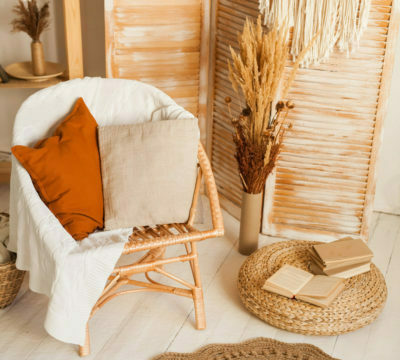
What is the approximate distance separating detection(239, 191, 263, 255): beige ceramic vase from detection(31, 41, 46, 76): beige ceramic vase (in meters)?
1.12

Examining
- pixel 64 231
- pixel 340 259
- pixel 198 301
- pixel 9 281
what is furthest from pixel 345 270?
pixel 9 281

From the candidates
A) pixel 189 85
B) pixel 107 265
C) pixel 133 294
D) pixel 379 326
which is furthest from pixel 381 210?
pixel 107 265

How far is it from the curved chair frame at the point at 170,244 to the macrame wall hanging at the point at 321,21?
674 mm

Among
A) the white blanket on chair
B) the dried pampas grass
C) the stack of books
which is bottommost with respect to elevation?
the stack of books

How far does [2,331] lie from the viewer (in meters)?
2.12

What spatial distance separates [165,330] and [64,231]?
1.96 ft

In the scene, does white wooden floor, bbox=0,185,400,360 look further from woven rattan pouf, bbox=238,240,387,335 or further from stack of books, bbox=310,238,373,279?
stack of books, bbox=310,238,373,279

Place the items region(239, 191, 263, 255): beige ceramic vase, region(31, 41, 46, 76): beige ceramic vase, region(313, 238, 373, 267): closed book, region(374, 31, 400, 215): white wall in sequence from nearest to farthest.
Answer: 1. region(313, 238, 373, 267): closed book
2. region(239, 191, 263, 255): beige ceramic vase
3. region(31, 41, 46, 76): beige ceramic vase
4. region(374, 31, 400, 215): white wall

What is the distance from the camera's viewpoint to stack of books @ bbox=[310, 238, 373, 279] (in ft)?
7.27

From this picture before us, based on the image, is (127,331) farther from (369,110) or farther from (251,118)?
(369,110)

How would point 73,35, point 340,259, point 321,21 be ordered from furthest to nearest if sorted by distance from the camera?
point 73,35 → point 321,21 → point 340,259

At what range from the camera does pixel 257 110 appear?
2.40 metres

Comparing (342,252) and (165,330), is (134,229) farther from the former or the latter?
(342,252)

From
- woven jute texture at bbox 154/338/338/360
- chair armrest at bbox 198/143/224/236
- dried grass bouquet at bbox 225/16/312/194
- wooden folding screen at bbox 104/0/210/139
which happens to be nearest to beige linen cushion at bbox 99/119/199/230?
chair armrest at bbox 198/143/224/236
